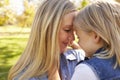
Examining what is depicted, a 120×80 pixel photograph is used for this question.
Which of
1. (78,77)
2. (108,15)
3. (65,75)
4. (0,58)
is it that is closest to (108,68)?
(78,77)

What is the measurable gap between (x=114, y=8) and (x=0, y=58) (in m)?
6.06

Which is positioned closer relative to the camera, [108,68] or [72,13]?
[108,68]

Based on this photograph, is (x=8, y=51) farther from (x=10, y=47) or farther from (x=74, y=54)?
(x=74, y=54)

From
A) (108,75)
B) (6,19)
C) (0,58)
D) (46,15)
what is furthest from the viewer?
(0,58)

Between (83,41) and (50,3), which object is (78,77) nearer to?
(83,41)

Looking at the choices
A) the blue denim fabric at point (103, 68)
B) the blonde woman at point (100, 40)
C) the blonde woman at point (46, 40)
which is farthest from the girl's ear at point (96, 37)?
the blonde woman at point (46, 40)

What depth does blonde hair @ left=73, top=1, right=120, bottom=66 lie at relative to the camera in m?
1.81

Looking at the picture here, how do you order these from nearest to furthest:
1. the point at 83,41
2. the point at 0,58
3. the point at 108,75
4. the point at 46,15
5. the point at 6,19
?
1. the point at 108,75
2. the point at 83,41
3. the point at 46,15
4. the point at 6,19
5. the point at 0,58

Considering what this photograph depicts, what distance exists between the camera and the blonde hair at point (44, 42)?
2189 mm

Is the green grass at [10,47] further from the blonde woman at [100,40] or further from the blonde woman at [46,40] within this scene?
the blonde woman at [100,40]

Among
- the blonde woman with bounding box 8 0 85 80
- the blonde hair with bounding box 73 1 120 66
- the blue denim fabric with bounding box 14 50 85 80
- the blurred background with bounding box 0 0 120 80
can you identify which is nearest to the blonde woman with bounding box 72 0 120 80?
the blonde hair with bounding box 73 1 120 66

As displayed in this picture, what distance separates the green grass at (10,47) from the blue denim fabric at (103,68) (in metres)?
4.52

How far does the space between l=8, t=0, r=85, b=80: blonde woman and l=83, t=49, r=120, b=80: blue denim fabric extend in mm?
488

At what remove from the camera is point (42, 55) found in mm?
2256
